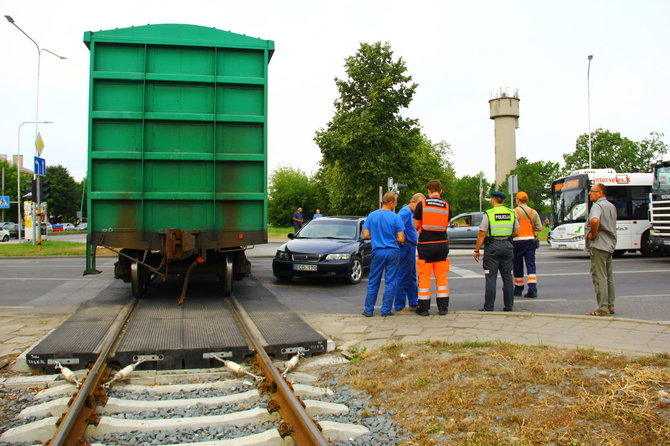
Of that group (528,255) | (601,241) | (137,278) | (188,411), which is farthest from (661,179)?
(188,411)

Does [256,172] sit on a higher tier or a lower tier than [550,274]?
higher

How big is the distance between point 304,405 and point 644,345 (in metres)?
3.69

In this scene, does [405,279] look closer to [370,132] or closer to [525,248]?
[525,248]

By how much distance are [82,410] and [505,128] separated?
91.6m


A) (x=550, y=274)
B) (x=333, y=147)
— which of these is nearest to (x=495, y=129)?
(x=333, y=147)

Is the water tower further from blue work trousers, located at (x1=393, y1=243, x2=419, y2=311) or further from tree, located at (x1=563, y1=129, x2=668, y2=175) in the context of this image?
blue work trousers, located at (x1=393, y1=243, x2=419, y2=311)

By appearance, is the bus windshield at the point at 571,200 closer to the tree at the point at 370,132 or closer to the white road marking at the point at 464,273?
the white road marking at the point at 464,273

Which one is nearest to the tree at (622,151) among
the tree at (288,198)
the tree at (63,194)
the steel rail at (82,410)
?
the tree at (288,198)

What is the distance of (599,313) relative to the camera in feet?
25.3

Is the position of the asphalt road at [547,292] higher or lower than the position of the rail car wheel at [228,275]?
lower

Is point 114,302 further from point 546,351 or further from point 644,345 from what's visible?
point 644,345

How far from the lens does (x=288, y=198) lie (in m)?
81.2

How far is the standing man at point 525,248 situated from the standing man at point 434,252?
8.53ft

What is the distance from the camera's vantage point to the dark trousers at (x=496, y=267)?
27.1ft
